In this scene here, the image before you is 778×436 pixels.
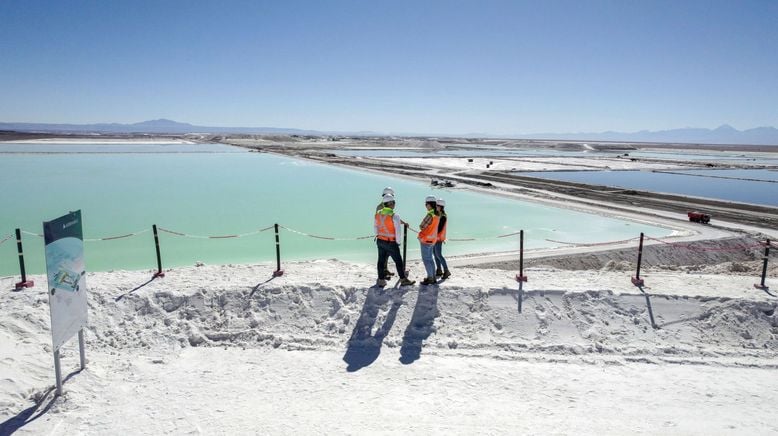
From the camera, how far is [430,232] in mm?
8023

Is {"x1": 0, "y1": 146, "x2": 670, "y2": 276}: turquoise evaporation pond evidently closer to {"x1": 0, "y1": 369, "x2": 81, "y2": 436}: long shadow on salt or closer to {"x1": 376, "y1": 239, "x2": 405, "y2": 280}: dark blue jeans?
{"x1": 376, "y1": 239, "x2": 405, "y2": 280}: dark blue jeans

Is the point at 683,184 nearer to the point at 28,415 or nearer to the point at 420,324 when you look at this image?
the point at 420,324

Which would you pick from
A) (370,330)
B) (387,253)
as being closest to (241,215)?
(387,253)

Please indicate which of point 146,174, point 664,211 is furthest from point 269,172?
point 664,211

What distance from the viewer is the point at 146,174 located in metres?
34.9

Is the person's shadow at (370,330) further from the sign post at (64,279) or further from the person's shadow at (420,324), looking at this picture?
the sign post at (64,279)

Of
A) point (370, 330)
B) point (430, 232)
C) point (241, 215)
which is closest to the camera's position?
point (370, 330)

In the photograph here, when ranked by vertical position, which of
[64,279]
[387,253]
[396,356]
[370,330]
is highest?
[64,279]

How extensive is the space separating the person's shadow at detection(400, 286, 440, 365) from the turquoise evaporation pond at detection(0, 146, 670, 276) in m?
5.29

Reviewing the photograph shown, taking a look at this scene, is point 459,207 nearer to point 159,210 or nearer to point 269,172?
point 159,210

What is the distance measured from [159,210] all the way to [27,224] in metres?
4.54

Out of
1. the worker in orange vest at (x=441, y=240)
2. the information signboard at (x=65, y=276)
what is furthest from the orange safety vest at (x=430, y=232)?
the information signboard at (x=65, y=276)

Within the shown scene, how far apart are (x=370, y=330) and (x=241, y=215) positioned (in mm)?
13276

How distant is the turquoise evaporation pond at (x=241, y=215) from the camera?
44.7ft
